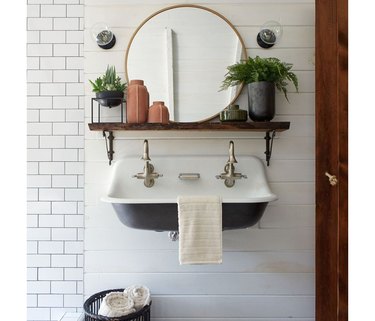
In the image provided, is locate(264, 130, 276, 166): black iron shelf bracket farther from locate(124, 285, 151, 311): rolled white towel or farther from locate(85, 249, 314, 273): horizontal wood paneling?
locate(124, 285, 151, 311): rolled white towel

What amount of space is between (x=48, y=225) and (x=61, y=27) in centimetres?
112

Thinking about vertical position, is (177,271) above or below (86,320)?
above

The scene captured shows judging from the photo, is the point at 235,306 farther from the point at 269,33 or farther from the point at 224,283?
the point at 269,33

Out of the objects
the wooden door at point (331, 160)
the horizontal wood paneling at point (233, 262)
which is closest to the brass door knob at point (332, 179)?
the wooden door at point (331, 160)

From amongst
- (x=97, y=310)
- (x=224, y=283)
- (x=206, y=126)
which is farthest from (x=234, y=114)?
(x=97, y=310)

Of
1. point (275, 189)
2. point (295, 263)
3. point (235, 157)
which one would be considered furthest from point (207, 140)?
point (295, 263)

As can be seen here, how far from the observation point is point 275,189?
1.94 m

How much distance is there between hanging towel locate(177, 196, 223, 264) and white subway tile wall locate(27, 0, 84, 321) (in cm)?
68

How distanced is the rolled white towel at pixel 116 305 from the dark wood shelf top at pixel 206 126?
2.79 ft

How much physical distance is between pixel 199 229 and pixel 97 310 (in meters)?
0.78

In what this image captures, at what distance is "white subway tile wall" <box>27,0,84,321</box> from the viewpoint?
1951mm

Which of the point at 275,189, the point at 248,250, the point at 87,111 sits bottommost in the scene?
the point at 248,250

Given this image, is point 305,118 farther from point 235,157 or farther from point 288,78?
point 235,157

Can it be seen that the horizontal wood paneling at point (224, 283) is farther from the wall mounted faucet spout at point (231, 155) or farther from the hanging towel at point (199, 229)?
the wall mounted faucet spout at point (231, 155)
